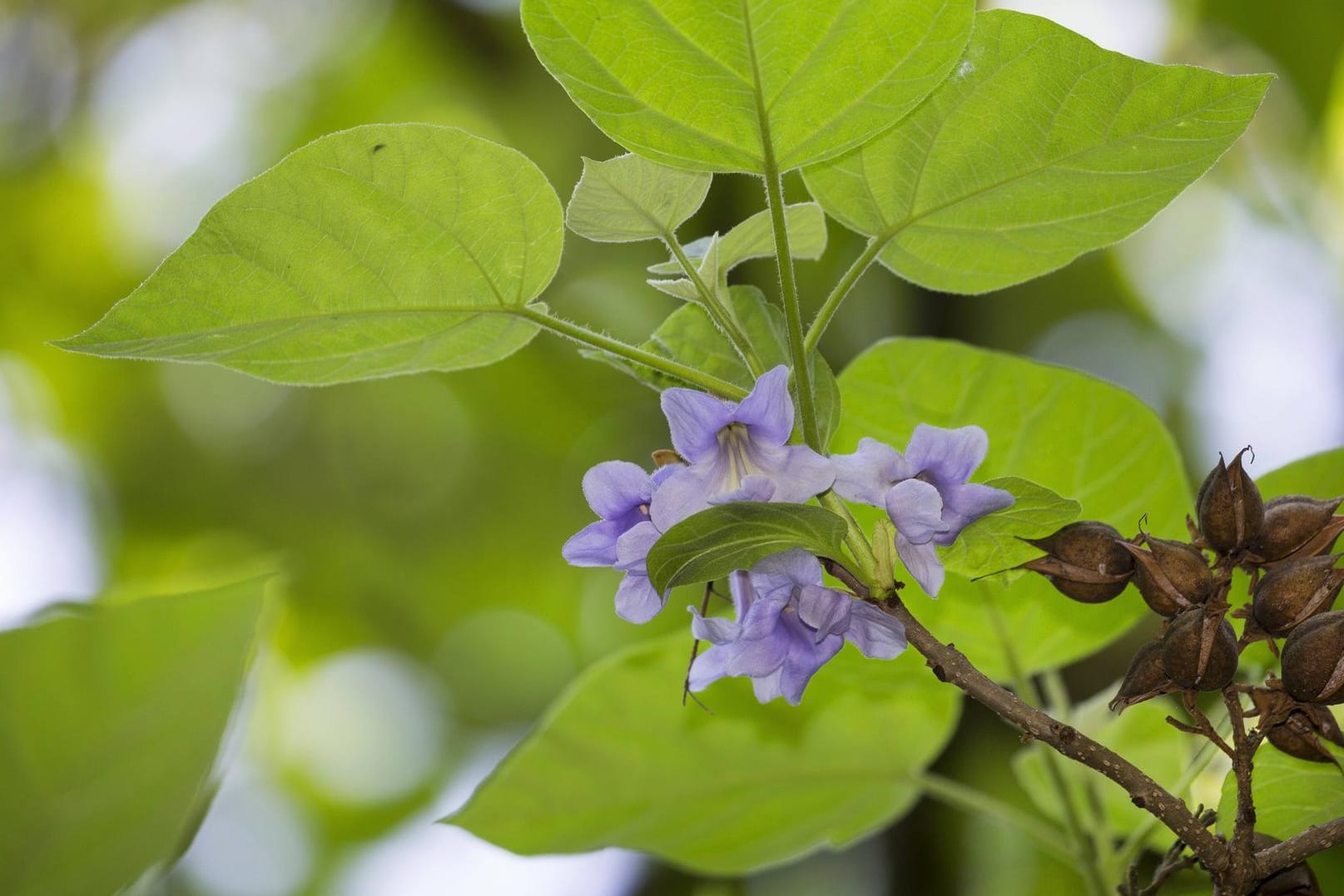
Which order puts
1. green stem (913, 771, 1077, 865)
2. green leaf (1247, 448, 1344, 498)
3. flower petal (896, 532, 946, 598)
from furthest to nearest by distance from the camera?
green stem (913, 771, 1077, 865)
green leaf (1247, 448, 1344, 498)
flower petal (896, 532, 946, 598)

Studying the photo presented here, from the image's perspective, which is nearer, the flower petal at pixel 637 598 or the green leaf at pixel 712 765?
the flower petal at pixel 637 598

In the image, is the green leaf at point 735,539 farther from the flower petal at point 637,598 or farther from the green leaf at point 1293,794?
the green leaf at point 1293,794

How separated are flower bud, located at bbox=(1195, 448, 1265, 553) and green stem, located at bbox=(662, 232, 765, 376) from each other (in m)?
0.23

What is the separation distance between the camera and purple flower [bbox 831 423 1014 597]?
1.80 feet

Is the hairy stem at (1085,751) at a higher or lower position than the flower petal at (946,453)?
lower

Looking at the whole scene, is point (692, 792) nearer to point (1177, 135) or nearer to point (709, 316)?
point (709, 316)

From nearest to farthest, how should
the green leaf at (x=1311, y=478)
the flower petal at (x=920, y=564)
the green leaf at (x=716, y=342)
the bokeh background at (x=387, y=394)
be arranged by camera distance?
the flower petal at (x=920, y=564), the green leaf at (x=716, y=342), the green leaf at (x=1311, y=478), the bokeh background at (x=387, y=394)

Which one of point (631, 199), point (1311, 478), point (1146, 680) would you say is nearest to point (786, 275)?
point (631, 199)

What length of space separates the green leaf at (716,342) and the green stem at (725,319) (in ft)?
0.06

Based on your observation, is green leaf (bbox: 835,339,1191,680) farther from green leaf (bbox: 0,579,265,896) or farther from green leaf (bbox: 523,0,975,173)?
green leaf (bbox: 0,579,265,896)

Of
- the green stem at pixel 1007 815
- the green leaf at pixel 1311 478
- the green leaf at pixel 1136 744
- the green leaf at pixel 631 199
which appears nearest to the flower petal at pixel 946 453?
the green leaf at pixel 631 199

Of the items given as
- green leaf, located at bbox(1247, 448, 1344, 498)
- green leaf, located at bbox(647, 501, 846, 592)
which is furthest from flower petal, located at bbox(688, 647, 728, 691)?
green leaf, located at bbox(1247, 448, 1344, 498)

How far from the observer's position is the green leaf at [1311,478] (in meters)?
0.82

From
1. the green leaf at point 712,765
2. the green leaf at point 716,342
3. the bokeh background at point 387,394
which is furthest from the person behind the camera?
the bokeh background at point 387,394
